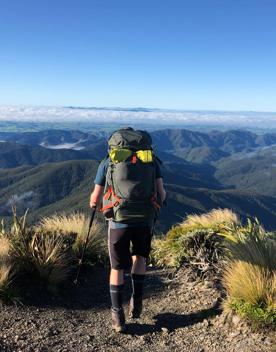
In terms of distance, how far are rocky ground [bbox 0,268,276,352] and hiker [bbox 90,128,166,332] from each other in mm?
475

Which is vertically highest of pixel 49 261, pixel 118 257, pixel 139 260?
pixel 118 257

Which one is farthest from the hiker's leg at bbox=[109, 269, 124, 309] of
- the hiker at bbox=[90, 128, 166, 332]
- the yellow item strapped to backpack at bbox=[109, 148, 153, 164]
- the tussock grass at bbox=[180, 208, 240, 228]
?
the tussock grass at bbox=[180, 208, 240, 228]

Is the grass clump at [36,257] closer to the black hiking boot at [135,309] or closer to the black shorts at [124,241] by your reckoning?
the black hiking boot at [135,309]

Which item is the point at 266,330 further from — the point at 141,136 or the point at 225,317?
the point at 141,136

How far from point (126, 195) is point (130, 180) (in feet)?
0.69

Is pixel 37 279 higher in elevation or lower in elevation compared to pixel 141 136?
lower

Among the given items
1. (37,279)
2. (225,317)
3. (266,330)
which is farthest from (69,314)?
(266,330)

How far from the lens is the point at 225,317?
242 inches

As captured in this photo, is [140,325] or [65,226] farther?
[65,226]

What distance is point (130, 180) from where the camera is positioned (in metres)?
5.95

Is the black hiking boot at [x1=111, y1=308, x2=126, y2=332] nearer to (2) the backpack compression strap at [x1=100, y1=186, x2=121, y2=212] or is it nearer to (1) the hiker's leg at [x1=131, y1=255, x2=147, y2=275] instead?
(1) the hiker's leg at [x1=131, y1=255, x2=147, y2=275]

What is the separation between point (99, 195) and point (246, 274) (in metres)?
2.35

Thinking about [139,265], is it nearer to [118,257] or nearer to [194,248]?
[118,257]

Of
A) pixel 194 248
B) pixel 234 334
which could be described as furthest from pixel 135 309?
pixel 194 248
